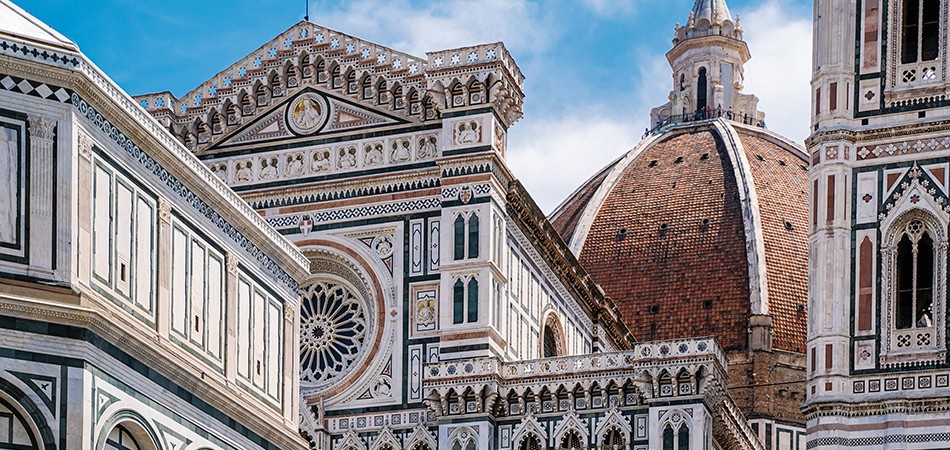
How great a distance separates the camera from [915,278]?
35.2m

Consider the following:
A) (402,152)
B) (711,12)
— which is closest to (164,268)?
(402,152)

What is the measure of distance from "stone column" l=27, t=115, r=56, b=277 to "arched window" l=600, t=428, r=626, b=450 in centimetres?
1941

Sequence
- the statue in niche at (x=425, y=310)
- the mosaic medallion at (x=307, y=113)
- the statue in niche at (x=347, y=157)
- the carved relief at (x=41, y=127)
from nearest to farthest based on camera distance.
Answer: the carved relief at (x=41, y=127), the statue in niche at (x=425, y=310), the statue in niche at (x=347, y=157), the mosaic medallion at (x=307, y=113)

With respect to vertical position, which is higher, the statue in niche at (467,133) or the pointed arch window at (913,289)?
the statue in niche at (467,133)

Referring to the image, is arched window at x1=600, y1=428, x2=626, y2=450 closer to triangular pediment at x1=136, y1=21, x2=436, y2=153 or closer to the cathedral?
the cathedral

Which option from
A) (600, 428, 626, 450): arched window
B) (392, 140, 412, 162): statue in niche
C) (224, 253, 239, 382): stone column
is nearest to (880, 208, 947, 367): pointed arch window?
(600, 428, 626, 450): arched window

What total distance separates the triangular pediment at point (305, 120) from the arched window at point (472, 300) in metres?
3.51

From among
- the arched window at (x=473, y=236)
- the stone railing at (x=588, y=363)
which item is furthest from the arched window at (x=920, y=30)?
the arched window at (x=473, y=236)

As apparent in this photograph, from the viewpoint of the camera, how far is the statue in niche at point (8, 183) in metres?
16.9

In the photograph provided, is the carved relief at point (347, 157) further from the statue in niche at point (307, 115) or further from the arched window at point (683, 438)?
the arched window at point (683, 438)

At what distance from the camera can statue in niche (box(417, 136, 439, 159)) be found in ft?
125

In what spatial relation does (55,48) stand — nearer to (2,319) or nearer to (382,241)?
(2,319)

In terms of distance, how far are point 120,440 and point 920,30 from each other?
73.5 ft

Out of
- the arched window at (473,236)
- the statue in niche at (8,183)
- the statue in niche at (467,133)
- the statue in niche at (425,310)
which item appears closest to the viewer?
the statue in niche at (8,183)
